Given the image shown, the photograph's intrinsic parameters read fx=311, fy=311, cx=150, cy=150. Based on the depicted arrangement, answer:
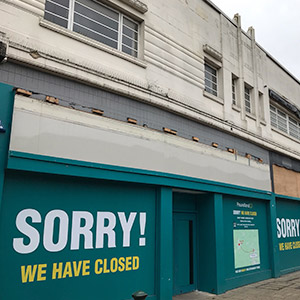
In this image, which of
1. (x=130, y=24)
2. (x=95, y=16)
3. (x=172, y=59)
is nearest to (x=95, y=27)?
(x=95, y=16)

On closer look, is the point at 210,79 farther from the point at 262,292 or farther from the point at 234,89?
the point at 262,292

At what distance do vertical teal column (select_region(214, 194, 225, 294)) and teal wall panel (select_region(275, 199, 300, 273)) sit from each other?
3541mm

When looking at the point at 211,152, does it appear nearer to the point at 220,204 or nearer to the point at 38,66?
the point at 220,204

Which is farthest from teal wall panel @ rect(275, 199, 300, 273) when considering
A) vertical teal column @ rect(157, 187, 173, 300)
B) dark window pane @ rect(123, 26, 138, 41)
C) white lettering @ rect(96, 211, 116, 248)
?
dark window pane @ rect(123, 26, 138, 41)

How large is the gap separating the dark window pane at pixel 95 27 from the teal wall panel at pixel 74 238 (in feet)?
11.3

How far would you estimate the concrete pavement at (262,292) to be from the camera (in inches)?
303

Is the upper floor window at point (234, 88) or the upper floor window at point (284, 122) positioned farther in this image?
the upper floor window at point (284, 122)

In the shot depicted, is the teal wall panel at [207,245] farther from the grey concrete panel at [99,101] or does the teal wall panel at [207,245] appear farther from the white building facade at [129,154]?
the grey concrete panel at [99,101]

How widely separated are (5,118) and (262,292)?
24.9ft

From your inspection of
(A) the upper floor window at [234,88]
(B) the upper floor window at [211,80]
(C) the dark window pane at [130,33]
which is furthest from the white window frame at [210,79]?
(C) the dark window pane at [130,33]

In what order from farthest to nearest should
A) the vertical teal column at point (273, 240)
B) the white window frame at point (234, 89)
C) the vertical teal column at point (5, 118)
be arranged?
the white window frame at point (234, 89) → the vertical teal column at point (273, 240) → the vertical teal column at point (5, 118)

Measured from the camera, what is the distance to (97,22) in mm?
7062

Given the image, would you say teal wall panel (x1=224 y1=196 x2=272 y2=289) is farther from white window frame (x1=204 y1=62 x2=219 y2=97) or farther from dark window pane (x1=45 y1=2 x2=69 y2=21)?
dark window pane (x1=45 y1=2 x2=69 y2=21)

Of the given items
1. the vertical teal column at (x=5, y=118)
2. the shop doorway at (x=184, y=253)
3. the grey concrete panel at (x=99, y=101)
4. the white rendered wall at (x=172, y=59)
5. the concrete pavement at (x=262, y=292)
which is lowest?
the concrete pavement at (x=262, y=292)
